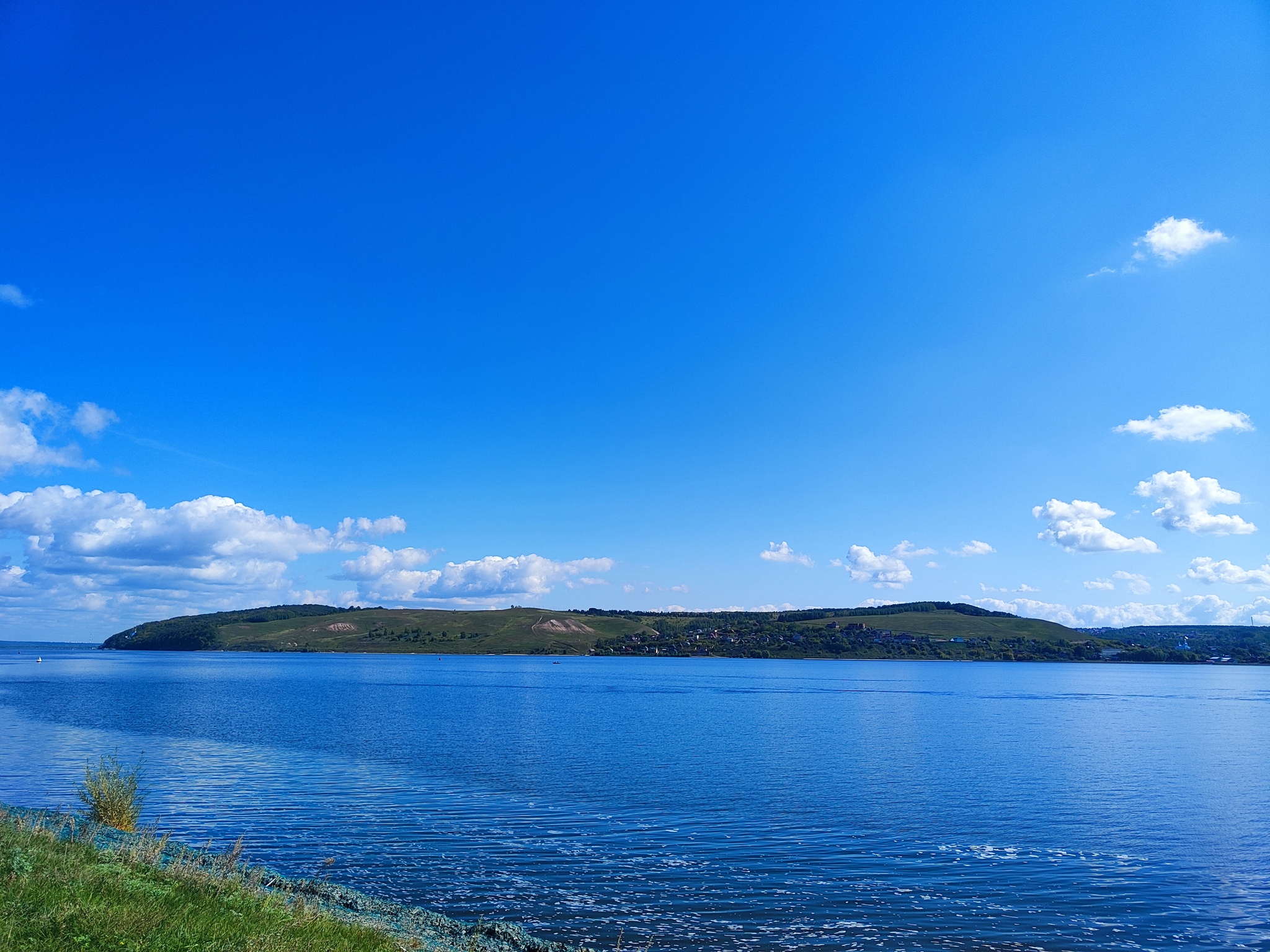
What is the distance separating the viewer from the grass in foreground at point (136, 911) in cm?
1284

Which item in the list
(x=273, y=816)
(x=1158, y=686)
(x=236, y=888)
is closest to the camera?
(x=236, y=888)

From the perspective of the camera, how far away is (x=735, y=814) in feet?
120

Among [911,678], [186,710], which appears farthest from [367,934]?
[911,678]

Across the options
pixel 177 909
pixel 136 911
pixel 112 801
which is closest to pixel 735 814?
pixel 112 801

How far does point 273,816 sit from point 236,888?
18442mm

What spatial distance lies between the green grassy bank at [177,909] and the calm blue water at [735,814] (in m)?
2.54

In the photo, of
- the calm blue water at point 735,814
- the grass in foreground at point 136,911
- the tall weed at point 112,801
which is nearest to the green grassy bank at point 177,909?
the grass in foreground at point 136,911

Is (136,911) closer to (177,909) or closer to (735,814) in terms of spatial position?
(177,909)

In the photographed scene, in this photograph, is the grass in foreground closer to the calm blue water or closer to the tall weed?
the calm blue water

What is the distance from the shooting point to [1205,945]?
21625 mm

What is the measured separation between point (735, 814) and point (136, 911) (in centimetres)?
2712

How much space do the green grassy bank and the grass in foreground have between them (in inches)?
1.2

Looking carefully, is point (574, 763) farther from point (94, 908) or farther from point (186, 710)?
point (186, 710)

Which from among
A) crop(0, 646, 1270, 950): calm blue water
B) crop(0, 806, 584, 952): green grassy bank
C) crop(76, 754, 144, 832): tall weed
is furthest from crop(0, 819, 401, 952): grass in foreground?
crop(76, 754, 144, 832): tall weed
